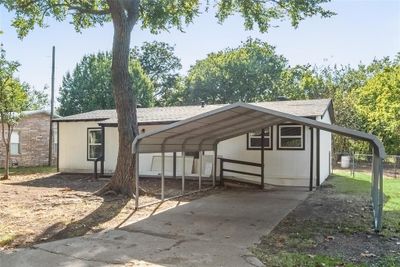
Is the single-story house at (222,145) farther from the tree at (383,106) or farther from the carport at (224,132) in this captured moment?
the tree at (383,106)

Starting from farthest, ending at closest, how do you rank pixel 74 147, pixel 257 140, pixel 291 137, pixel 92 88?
pixel 92 88, pixel 74 147, pixel 257 140, pixel 291 137

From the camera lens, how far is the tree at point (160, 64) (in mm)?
46062

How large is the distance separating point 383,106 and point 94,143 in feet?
55.4

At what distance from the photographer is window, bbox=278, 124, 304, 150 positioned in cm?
1333

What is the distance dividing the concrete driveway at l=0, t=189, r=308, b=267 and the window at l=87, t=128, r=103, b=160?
9320mm

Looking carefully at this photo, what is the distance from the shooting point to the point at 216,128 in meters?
10.7

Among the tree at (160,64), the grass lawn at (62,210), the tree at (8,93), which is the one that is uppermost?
the tree at (160,64)

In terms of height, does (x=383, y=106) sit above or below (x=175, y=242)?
above

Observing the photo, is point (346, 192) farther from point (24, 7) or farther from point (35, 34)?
point (35, 34)

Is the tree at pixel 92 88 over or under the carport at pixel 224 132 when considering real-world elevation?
over

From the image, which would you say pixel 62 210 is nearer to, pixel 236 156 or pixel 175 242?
pixel 175 242

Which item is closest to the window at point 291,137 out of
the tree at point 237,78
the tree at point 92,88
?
the tree at point 92,88

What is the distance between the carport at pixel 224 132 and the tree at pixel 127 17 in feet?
4.55

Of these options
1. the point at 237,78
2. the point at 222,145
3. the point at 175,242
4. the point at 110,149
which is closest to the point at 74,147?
the point at 110,149
